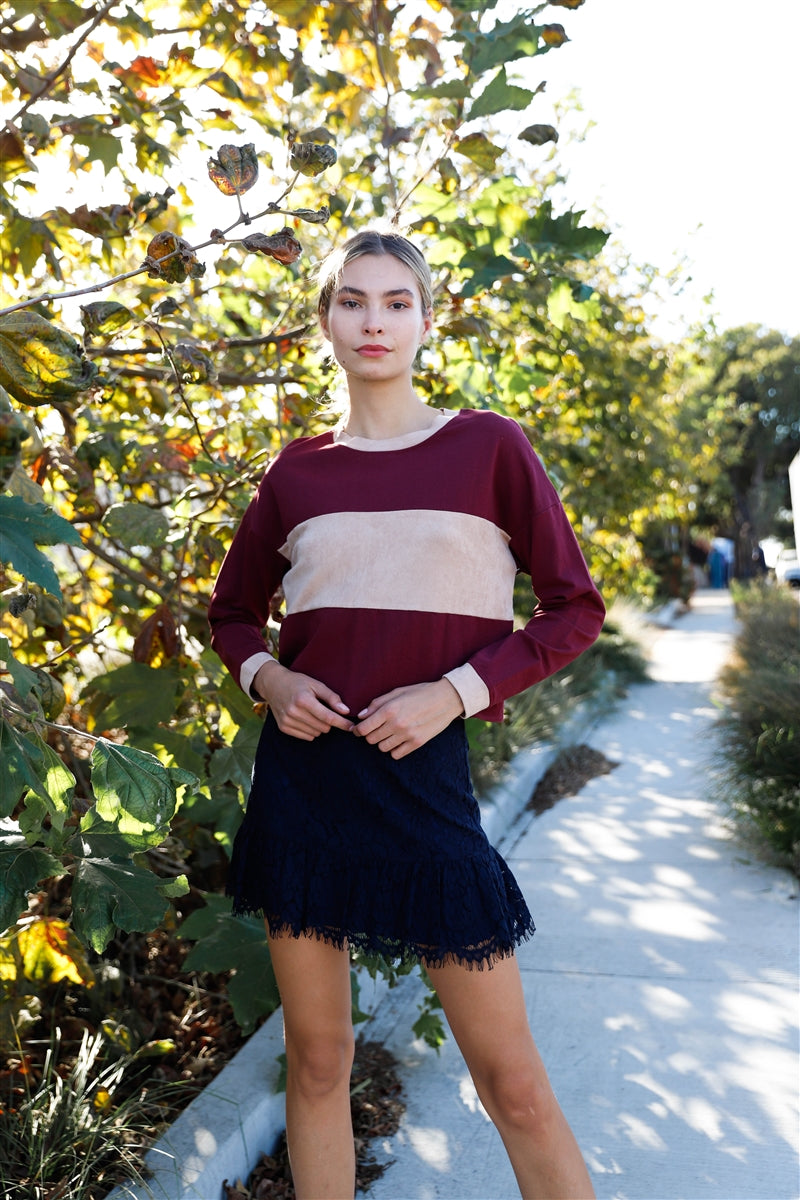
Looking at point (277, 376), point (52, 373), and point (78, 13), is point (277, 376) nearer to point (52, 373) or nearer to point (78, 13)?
point (78, 13)

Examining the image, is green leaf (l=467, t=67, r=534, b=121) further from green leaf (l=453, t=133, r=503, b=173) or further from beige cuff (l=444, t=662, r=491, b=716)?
beige cuff (l=444, t=662, r=491, b=716)

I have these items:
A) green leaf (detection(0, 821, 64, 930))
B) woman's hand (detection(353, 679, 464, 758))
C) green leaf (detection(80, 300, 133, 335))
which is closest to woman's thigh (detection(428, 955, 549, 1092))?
woman's hand (detection(353, 679, 464, 758))

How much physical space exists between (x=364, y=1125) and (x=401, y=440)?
1807 mm

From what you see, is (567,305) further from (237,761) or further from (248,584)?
(237,761)

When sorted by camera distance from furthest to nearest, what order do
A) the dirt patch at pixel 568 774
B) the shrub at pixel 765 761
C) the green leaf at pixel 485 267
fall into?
the dirt patch at pixel 568 774
the shrub at pixel 765 761
the green leaf at pixel 485 267

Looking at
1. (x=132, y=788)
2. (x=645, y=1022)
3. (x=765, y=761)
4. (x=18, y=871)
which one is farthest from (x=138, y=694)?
(x=765, y=761)

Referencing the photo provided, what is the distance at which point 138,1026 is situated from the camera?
9.75 ft

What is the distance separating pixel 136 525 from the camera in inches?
101

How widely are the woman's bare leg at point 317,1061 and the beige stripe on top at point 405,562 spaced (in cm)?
63

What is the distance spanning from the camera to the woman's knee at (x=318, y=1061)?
6.38 feet

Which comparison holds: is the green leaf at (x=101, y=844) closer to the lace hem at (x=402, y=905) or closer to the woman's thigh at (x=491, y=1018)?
the lace hem at (x=402, y=905)

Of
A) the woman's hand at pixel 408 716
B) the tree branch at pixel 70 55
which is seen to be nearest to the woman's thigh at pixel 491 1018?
the woman's hand at pixel 408 716

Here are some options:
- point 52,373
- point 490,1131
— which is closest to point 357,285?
point 52,373

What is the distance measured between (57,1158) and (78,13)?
275cm
